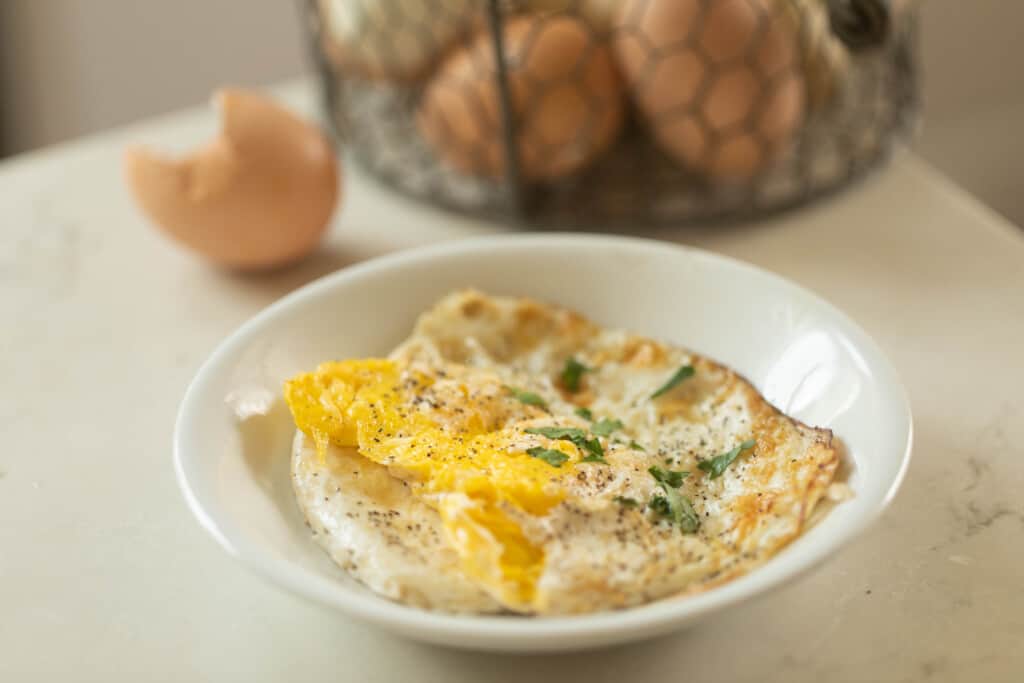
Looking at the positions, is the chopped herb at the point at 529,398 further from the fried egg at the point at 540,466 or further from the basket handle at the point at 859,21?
the basket handle at the point at 859,21

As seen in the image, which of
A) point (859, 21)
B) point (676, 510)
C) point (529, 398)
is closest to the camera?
point (676, 510)

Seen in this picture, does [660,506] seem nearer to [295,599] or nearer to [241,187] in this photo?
[295,599]

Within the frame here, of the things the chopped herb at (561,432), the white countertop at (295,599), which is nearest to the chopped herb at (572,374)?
the chopped herb at (561,432)

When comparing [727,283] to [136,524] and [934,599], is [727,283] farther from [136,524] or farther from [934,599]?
[136,524]

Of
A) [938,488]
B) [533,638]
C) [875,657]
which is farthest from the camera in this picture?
[938,488]

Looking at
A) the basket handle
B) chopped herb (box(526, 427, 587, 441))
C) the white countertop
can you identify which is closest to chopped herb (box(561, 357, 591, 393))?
chopped herb (box(526, 427, 587, 441))

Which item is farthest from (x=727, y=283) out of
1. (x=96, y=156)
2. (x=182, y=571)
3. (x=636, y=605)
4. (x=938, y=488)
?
(x=96, y=156)

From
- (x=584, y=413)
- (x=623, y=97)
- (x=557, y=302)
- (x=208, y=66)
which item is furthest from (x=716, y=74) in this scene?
(x=208, y=66)

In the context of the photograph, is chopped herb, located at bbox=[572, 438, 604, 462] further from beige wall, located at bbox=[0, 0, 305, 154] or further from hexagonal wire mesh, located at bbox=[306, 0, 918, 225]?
beige wall, located at bbox=[0, 0, 305, 154]
